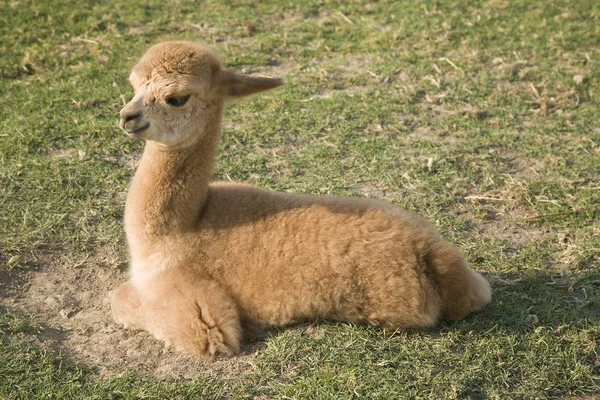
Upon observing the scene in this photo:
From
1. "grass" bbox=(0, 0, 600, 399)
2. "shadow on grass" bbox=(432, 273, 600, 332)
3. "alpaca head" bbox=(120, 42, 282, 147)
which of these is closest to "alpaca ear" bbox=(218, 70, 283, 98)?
"alpaca head" bbox=(120, 42, 282, 147)

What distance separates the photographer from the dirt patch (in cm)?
469

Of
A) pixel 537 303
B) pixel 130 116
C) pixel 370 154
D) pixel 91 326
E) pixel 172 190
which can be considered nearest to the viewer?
pixel 130 116

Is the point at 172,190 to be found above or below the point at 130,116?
below

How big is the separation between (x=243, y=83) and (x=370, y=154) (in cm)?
256

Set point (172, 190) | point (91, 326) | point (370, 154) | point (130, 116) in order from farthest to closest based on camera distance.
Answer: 1. point (370, 154)
2. point (91, 326)
3. point (172, 190)
4. point (130, 116)

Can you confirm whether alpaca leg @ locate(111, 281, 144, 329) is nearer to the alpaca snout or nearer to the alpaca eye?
the alpaca snout

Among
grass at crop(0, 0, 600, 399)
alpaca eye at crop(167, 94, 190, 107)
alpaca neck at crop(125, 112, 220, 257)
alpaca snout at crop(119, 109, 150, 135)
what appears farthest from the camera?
alpaca neck at crop(125, 112, 220, 257)

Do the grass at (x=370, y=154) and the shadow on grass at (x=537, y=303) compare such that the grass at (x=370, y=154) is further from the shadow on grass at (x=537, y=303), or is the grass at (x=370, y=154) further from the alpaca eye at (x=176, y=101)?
the alpaca eye at (x=176, y=101)

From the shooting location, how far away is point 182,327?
15.6 ft

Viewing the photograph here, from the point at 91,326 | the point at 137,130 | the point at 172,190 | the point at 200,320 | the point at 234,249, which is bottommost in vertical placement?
the point at 91,326

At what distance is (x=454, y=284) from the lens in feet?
15.8

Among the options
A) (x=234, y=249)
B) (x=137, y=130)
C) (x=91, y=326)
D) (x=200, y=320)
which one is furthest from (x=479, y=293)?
(x=91, y=326)

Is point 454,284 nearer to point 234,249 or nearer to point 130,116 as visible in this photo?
point 234,249

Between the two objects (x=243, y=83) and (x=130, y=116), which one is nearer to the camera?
(x=130, y=116)
